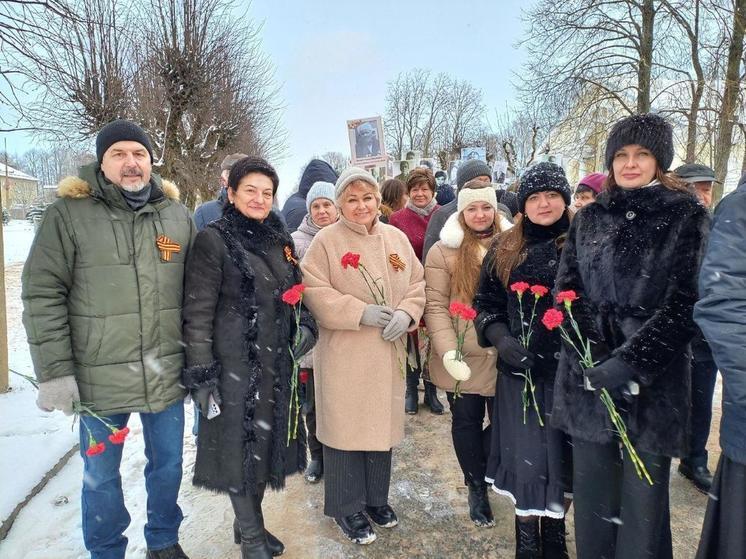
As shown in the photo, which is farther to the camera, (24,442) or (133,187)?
(24,442)

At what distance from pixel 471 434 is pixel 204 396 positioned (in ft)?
5.05

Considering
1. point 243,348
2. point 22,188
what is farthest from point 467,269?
point 22,188

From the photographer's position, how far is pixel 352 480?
102 inches

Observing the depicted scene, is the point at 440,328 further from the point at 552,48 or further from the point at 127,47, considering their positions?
the point at 552,48

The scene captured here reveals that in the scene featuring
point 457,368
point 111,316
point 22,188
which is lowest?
point 457,368

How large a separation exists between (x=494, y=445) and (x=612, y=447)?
0.69 m

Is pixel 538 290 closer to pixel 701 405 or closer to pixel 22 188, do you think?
pixel 701 405

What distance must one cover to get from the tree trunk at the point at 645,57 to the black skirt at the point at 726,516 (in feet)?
37.5

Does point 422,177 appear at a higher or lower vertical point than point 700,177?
higher

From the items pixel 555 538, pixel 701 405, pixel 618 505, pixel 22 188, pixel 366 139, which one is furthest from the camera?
pixel 22 188

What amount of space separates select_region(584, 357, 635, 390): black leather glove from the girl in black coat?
16.4 inches

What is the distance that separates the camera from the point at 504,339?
2.26m

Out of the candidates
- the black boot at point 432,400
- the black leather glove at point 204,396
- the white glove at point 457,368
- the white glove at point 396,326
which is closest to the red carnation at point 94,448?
the black leather glove at point 204,396

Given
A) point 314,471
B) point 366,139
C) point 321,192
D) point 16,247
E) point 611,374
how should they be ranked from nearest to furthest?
1. point 611,374
2. point 314,471
3. point 321,192
4. point 366,139
5. point 16,247
